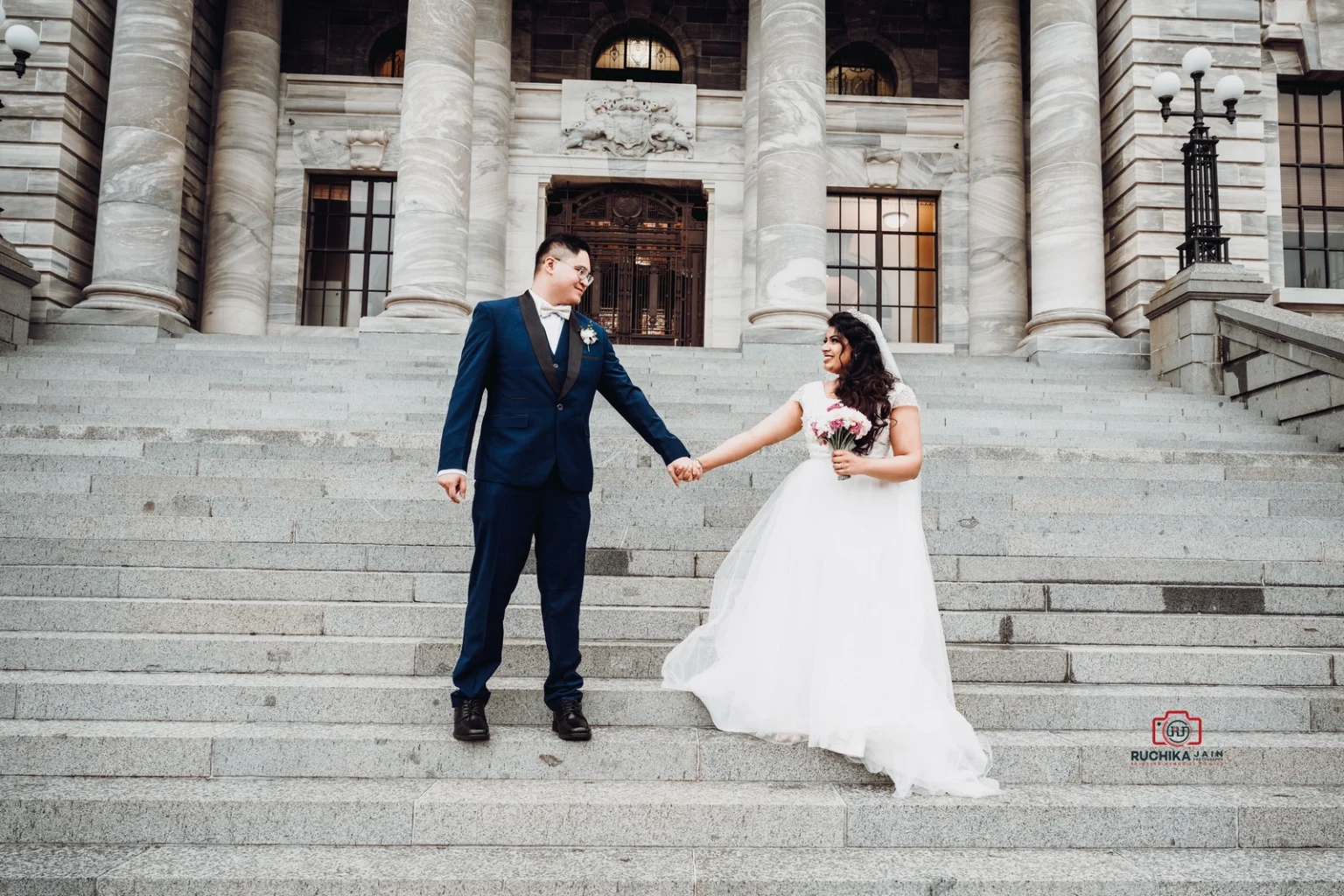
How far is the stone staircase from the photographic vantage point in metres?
3.52

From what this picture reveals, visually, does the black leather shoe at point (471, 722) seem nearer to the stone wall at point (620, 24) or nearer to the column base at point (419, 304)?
the column base at point (419, 304)

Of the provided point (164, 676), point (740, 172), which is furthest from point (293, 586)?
point (740, 172)

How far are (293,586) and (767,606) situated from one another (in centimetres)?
284

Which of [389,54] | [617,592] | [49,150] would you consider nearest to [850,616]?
[617,592]

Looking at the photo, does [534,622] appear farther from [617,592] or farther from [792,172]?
[792,172]

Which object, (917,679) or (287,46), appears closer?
(917,679)

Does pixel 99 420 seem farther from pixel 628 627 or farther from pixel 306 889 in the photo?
pixel 306 889

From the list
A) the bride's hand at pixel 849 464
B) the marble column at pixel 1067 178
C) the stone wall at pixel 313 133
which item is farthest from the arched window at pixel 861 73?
the bride's hand at pixel 849 464

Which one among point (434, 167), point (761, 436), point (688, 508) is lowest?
point (688, 508)

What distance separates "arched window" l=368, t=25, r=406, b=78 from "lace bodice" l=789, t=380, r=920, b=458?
1651cm

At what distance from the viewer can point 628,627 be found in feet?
17.1

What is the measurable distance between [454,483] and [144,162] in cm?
1265

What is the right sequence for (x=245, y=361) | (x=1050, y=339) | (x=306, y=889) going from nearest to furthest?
(x=306, y=889)
(x=245, y=361)
(x=1050, y=339)

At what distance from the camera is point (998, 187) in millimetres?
17000
